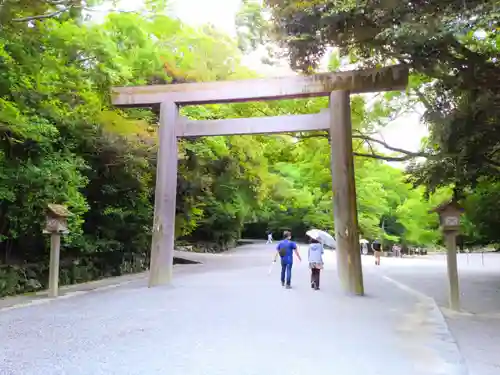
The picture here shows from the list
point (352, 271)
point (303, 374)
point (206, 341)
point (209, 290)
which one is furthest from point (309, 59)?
point (303, 374)

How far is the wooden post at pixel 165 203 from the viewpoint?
36.0 ft

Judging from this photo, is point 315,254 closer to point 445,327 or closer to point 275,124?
point 275,124

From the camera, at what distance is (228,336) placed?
18.8 feet

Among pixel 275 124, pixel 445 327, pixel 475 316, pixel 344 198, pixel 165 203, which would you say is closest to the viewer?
pixel 445 327

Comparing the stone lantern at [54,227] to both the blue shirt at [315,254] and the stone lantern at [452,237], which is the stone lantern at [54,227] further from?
the stone lantern at [452,237]

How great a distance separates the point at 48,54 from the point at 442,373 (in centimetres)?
750

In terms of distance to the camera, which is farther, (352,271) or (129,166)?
(129,166)

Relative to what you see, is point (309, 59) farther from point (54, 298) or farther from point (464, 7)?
point (54, 298)

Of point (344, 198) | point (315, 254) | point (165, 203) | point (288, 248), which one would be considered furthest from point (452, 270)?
point (165, 203)

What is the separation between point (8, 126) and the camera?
24.0 ft

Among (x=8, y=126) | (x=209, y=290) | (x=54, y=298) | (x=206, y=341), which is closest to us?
(x=206, y=341)

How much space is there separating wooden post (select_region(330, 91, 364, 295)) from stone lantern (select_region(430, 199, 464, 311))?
68.7 inches

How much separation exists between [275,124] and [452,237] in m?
4.61

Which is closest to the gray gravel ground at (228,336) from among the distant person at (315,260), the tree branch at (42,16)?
the distant person at (315,260)
